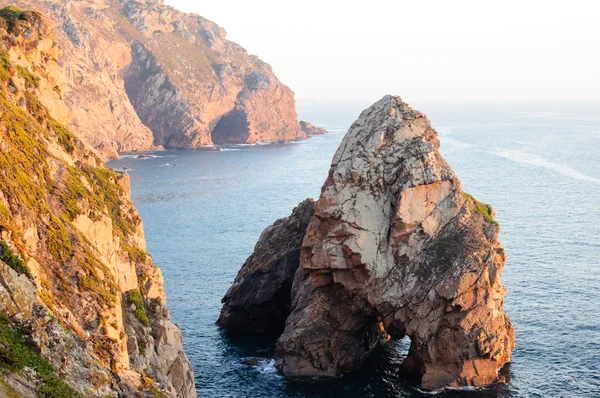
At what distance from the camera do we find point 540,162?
168 m

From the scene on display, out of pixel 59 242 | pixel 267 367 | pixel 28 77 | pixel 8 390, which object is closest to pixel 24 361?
pixel 8 390

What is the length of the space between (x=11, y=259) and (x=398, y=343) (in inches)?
1809

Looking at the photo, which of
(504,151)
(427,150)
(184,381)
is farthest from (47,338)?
(504,151)

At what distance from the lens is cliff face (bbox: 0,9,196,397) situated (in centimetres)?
2672

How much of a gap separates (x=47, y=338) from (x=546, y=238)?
80544 millimetres

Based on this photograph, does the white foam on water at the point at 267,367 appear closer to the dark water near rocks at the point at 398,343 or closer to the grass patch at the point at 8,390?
the dark water near rocks at the point at 398,343

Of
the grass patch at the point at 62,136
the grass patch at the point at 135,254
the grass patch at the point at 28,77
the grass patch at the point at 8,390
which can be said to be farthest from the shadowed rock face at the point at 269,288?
the grass patch at the point at 8,390

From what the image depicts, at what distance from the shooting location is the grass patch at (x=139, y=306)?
43281 mm

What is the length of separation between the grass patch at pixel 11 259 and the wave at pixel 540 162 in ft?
436

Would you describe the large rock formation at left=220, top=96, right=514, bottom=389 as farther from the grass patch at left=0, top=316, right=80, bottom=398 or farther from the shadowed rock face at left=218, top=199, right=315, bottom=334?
the grass patch at left=0, top=316, right=80, bottom=398

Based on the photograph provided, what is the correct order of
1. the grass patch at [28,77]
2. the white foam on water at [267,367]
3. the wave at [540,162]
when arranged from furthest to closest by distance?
the wave at [540,162]
the white foam on water at [267,367]
the grass patch at [28,77]

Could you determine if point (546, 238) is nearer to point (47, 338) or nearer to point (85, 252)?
point (85, 252)

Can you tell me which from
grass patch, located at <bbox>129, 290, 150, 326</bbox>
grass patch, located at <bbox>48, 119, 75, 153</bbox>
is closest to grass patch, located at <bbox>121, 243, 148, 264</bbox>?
grass patch, located at <bbox>129, 290, 150, 326</bbox>

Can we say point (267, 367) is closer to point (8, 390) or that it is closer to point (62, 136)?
point (62, 136)
